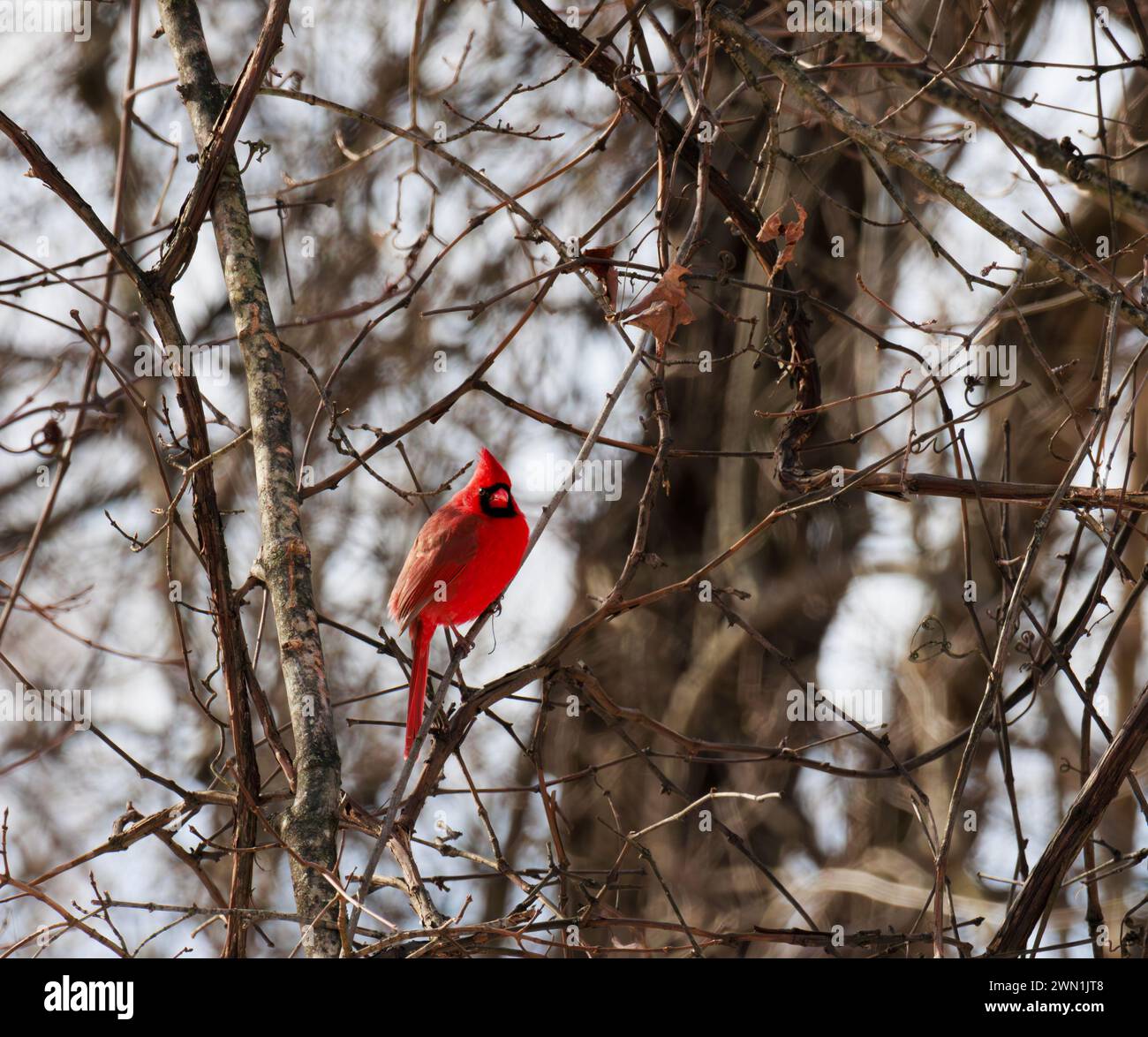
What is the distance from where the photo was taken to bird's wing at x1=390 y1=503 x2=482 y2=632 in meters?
3.51

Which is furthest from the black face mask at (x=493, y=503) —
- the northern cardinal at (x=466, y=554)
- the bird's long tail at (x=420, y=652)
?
the bird's long tail at (x=420, y=652)

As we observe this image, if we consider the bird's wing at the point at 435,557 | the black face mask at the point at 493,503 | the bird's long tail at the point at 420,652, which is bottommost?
the bird's long tail at the point at 420,652

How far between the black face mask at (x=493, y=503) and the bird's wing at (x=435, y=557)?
4cm

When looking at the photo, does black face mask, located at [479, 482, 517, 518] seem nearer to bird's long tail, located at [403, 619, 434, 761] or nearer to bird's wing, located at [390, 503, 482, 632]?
bird's wing, located at [390, 503, 482, 632]

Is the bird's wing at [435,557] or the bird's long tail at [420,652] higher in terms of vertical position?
the bird's wing at [435,557]

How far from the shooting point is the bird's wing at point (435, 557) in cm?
351

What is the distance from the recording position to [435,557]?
3535mm

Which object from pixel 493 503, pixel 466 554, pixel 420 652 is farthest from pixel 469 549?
pixel 420 652

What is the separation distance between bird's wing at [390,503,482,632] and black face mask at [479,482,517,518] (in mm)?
40

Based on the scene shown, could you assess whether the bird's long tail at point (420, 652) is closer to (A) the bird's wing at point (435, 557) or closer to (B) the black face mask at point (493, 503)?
(A) the bird's wing at point (435, 557)

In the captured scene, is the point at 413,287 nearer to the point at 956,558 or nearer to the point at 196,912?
the point at 196,912

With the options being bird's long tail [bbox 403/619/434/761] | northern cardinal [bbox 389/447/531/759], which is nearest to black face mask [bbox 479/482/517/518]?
northern cardinal [bbox 389/447/531/759]

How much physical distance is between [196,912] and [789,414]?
49.2 inches
